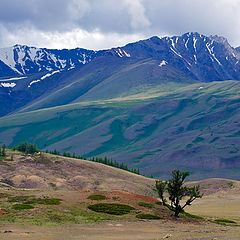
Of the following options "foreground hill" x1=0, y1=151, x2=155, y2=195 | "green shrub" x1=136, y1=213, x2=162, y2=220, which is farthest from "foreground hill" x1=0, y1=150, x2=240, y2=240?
"foreground hill" x1=0, y1=151, x2=155, y2=195

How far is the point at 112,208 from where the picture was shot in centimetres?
6600

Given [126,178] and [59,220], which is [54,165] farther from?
[59,220]

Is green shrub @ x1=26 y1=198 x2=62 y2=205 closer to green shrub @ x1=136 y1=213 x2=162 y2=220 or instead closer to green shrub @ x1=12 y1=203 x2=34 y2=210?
green shrub @ x1=12 y1=203 x2=34 y2=210

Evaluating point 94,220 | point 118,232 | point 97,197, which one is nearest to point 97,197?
point 97,197

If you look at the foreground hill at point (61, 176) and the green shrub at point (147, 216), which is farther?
the foreground hill at point (61, 176)

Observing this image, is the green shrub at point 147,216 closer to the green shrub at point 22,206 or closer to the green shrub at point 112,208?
the green shrub at point 112,208

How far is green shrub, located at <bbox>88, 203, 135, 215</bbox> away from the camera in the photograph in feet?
210

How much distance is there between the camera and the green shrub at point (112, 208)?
64125 mm

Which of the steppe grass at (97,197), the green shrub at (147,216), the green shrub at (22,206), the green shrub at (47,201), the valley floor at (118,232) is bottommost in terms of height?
the valley floor at (118,232)

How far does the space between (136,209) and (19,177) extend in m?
70.2

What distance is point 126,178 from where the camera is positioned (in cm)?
16012

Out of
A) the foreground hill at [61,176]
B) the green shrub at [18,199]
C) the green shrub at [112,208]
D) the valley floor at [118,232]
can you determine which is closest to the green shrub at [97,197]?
the green shrub at [112,208]

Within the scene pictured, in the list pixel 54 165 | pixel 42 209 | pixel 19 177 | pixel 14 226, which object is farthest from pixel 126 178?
pixel 14 226

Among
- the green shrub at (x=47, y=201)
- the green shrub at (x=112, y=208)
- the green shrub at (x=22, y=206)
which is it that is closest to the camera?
the green shrub at (x=22, y=206)
